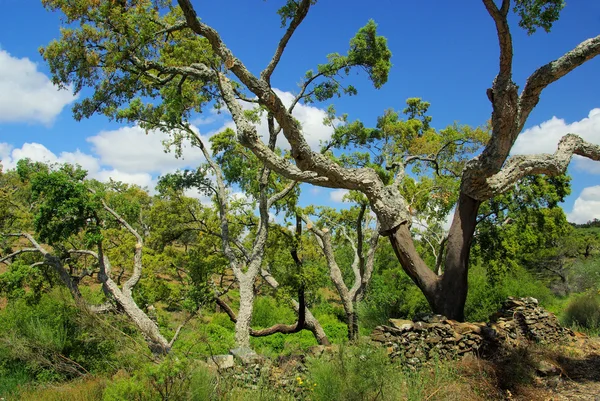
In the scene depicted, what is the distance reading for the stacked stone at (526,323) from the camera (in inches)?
311

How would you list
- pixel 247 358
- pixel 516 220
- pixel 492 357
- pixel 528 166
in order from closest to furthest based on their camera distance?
pixel 247 358
pixel 492 357
pixel 528 166
pixel 516 220

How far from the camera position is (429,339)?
6.74 meters

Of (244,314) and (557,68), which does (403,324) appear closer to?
(244,314)

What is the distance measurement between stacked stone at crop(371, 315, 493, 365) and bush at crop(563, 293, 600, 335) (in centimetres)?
490

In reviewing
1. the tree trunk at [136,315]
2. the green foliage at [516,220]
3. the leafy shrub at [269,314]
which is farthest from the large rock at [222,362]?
the leafy shrub at [269,314]

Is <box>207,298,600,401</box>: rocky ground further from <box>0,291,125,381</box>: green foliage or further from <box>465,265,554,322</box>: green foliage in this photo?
<box>465,265,554,322</box>: green foliage

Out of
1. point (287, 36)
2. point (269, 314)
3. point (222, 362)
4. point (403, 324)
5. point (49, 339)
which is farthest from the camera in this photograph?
point (269, 314)

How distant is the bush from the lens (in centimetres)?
1036

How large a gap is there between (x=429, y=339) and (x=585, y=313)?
6.67 metres

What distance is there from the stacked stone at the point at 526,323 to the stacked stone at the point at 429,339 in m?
0.88

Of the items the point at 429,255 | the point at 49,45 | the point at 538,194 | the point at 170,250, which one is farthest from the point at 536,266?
the point at 49,45

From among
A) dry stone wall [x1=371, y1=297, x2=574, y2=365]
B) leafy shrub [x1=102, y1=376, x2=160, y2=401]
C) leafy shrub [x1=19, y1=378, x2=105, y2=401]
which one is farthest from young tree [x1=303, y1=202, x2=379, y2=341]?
leafy shrub [x1=102, y1=376, x2=160, y2=401]

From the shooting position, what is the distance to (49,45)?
864 cm

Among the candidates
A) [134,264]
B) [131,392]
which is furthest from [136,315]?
[131,392]
